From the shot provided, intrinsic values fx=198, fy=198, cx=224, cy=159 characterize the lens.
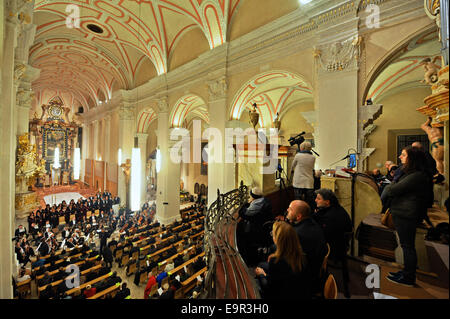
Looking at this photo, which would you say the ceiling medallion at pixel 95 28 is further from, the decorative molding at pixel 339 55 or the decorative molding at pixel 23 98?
the decorative molding at pixel 339 55

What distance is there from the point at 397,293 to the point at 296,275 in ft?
3.92

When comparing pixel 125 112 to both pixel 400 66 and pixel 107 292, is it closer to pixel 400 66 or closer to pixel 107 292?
pixel 107 292

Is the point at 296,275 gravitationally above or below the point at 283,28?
below

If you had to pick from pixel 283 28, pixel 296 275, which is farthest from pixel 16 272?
pixel 283 28

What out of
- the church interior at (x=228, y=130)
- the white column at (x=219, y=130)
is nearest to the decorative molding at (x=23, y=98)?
the church interior at (x=228, y=130)

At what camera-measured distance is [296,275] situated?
1493mm

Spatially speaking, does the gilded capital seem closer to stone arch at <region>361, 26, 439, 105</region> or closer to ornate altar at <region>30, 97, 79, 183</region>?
stone arch at <region>361, 26, 439, 105</region>

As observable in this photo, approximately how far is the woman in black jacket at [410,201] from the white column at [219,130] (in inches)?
242

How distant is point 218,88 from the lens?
8203 mm

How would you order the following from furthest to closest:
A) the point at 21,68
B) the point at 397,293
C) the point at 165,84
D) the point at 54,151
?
the point at 54,151 → the point at 165,84 → the point at 21,68 → the point at 397,293

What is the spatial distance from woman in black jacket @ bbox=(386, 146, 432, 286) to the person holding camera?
1435 millimetres

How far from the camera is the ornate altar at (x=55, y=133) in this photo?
73.0 feet

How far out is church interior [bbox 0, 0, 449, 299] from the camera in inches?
96.3
